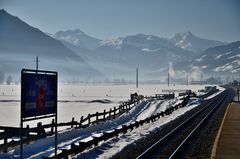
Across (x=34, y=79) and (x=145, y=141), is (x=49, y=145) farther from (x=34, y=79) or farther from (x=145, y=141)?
(x=34, y=79)

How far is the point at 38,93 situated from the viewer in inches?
590

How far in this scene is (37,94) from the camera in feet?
48.9

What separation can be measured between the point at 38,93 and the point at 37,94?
0.31ft

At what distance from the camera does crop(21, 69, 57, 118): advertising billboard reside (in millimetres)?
14047

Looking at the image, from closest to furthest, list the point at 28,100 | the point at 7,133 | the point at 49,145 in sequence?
the point at 28,100 → the point at 7,133 → the point at 49,145

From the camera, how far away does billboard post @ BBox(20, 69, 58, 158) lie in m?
14.0

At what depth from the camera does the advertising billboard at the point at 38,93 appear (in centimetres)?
1405

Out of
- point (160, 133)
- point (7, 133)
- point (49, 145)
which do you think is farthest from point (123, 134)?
point (7, 133)

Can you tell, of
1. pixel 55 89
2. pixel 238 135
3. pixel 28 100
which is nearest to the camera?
pixel 28 100

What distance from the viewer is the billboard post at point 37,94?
1403cm

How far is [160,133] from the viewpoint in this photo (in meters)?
30.0

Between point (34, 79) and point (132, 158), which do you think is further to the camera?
point (132, 158)

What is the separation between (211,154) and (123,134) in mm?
10021

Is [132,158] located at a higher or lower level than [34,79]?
lower
